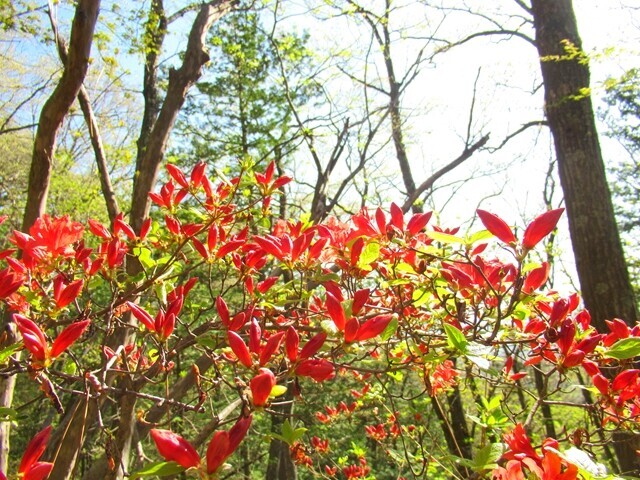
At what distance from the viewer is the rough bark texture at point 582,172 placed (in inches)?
107

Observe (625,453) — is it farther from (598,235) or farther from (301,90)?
(301,90)

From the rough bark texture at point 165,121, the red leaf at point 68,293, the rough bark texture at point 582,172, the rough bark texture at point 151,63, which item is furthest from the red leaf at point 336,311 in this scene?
the rough bark texture at point 151,63

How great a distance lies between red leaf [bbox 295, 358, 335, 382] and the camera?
2.33ft

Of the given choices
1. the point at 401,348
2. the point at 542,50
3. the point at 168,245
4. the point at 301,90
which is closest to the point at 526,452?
the point at 401,348

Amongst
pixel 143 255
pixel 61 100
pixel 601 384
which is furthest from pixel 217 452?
pixel 61 100

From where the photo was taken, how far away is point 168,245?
1.29 metres

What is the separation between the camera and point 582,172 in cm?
308

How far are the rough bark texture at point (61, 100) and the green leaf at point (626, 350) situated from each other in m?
2.23

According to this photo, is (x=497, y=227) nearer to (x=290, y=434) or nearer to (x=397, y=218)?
(x=397, y=218)

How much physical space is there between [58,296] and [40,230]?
0.23 meters

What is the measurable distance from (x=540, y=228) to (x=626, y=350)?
0.30 metres

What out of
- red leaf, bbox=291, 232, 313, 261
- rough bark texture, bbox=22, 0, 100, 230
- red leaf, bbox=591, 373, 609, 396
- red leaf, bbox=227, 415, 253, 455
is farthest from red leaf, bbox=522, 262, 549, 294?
rough bark texture, bbox=22, 0, 100, 230

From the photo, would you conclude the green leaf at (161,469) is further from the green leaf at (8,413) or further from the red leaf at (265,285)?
the red leaf at (265,285)

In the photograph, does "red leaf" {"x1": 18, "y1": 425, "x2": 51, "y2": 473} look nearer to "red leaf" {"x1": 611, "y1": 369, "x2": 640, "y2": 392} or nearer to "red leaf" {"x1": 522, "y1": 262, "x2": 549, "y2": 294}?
"red leaf" {"x1": 522, "y1": 262, "x2": 549, "y2": 294}
